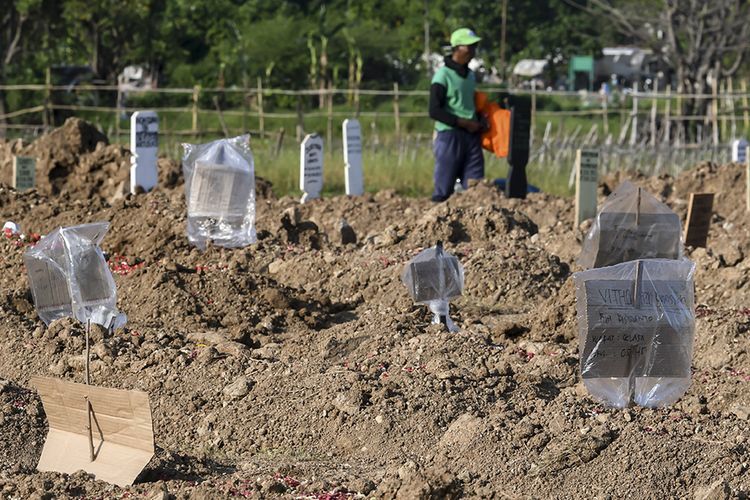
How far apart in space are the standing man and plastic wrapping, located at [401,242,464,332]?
14.8 feet

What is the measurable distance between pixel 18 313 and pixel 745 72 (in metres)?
35.6

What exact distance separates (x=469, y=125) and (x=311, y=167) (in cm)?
194

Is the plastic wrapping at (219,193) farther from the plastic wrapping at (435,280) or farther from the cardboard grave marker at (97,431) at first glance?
the cardboard grave marker at (97,431)

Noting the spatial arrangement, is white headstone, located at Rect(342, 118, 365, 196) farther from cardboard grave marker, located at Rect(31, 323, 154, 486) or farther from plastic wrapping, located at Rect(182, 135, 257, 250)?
cardboard grave marker, located at Rect(31, 323, 154, 486)

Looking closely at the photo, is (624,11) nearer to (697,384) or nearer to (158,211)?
(158,211)

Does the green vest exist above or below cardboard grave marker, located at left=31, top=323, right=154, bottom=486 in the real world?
above

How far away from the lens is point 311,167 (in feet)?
43.3

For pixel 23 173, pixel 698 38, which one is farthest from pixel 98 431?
pixel 698 38

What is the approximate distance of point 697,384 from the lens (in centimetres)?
631

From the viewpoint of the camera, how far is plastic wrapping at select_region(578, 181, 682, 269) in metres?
8.02

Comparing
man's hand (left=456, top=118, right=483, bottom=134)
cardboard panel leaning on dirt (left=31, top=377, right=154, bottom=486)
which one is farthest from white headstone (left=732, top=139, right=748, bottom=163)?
cardboard panel leaning on dirt (left=31, top=377, right=154, bottom=486)

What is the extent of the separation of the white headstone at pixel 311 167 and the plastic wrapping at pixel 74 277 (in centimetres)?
612

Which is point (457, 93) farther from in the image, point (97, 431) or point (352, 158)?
point (97, 431)

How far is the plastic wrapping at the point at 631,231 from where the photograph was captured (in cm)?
802
